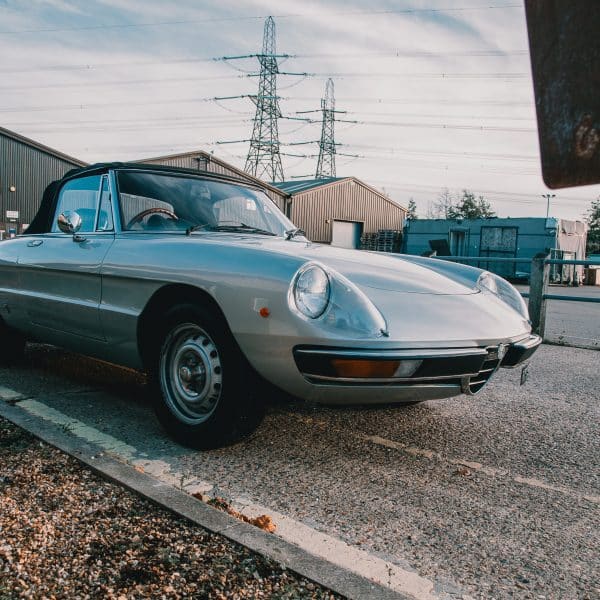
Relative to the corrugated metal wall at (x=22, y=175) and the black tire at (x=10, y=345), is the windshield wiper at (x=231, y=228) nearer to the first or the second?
the black tire at (x=10, y=345)

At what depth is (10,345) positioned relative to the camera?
477 cm

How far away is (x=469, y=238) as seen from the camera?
26.2 m

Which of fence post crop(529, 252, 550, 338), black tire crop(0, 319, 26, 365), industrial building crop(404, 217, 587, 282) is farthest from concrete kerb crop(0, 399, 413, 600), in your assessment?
industrial building crop(404, 217, 587, 282)

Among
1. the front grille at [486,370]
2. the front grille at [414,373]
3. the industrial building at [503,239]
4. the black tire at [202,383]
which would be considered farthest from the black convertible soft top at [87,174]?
the industrial building at [503,239]

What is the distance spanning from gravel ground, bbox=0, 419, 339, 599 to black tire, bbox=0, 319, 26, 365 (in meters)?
2.49

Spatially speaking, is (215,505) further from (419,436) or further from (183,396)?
(419,436)

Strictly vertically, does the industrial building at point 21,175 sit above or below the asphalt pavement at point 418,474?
above

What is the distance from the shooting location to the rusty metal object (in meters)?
0.91

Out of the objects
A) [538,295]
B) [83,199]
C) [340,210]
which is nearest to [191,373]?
[83,199]

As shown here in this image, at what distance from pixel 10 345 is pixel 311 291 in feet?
10.2

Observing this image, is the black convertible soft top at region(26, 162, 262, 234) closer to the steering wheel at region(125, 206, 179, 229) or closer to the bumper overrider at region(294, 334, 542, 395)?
the steering wheel at region(125, 206, 179, 229)

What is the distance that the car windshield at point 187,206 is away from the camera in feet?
12.3

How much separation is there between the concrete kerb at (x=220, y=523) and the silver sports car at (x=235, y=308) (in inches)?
18.4

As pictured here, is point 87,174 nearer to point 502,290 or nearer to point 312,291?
point 312,291
